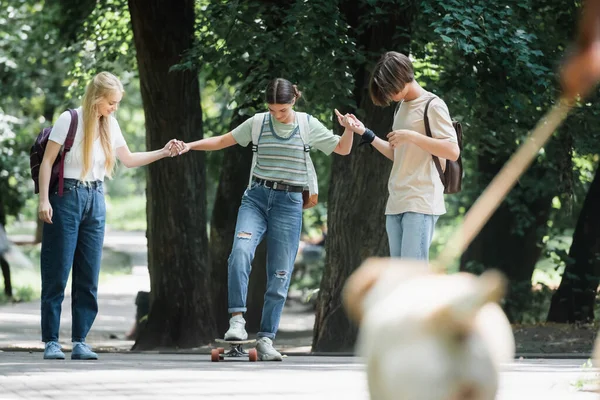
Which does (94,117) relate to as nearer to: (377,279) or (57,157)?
(57,157)

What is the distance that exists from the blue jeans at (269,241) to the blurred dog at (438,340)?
531cm

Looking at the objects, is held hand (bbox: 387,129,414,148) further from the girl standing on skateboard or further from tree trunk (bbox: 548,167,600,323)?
tree trunk (bbox: 548,167,600,323)

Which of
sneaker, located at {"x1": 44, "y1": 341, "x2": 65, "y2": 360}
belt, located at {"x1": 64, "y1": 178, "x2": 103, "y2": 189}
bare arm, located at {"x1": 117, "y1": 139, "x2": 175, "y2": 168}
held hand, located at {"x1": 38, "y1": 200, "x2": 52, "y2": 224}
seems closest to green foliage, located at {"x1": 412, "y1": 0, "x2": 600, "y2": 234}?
bare arm, located at {"x1": 117, "y1": 139, "x2": 175, "y2": 168}

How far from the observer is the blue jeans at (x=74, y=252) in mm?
8727

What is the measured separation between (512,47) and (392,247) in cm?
410

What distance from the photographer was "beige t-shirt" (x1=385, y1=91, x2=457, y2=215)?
7695 mm

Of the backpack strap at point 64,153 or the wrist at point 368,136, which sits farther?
the backpack strap at point 64,153

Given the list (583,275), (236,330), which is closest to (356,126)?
(236,330)

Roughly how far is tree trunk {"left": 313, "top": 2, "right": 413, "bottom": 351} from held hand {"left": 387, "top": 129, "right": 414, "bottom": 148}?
4.13 m

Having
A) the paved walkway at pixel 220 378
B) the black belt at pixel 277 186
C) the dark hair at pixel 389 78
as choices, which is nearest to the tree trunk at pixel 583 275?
the paved walkway at pixel 220 378

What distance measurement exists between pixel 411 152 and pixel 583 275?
774 centimetres

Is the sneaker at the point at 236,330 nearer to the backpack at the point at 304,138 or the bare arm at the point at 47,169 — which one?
the backpack at the point at 304,138

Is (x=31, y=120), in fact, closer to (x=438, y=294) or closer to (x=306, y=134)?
(x=306, y=134)

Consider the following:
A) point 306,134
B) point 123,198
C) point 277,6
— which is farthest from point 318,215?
point 123,198
